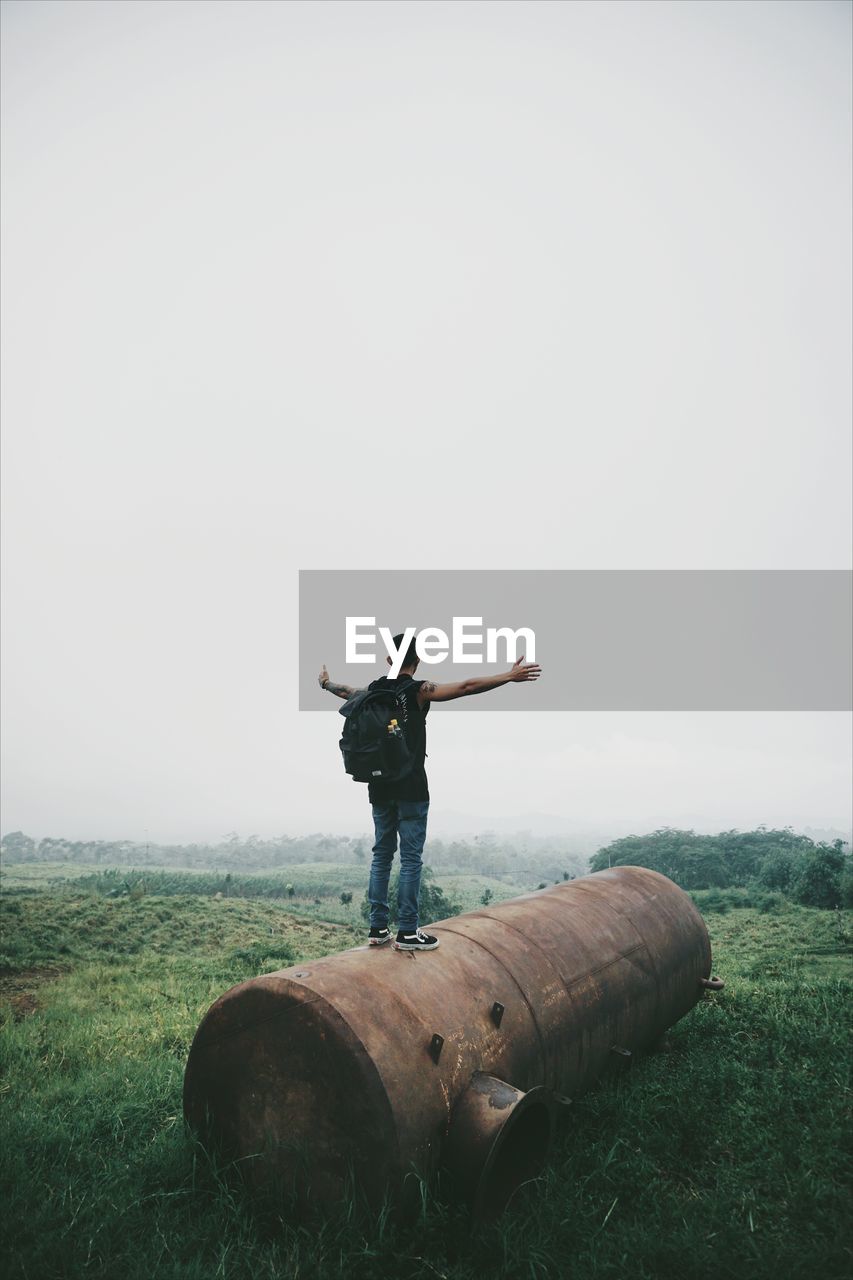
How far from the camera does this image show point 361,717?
199 inches

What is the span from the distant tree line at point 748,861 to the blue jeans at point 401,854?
15173 millimetres

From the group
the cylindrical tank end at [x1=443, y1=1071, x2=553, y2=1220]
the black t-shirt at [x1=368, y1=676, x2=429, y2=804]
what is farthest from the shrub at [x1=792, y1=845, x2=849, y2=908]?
the black t-shirt at [x1=368, y1=676, x2=429, y2=804]

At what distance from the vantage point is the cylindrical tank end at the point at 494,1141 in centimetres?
384

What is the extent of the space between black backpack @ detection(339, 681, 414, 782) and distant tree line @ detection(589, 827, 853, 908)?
15625mm

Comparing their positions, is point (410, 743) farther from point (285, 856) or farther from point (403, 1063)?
point (285, 856)

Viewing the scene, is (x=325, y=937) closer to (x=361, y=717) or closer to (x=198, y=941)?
(x=198, y=941)

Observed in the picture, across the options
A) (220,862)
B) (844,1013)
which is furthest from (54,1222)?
(220,862)

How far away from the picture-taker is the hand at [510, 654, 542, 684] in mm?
4863

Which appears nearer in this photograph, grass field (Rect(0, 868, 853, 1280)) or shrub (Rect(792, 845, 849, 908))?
grass field (Rect(0, 868, 853, 1280))

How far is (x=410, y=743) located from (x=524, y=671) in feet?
3.10

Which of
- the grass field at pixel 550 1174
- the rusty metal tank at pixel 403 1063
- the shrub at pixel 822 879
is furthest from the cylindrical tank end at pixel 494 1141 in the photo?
the shrub at pixel 822 879

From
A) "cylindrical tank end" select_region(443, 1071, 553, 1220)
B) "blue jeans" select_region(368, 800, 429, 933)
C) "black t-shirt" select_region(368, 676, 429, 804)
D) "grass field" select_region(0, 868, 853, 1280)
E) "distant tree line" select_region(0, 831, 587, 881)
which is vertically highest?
"black t-shirt" select_region(368, 676, 429, 804)

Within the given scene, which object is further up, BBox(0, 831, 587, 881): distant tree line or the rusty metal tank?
Result: the rusty metal tank

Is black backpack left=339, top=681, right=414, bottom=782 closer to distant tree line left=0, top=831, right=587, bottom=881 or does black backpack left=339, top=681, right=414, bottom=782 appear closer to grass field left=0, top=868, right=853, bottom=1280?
grass field left=0, top=868, right=853, bottom=1280
